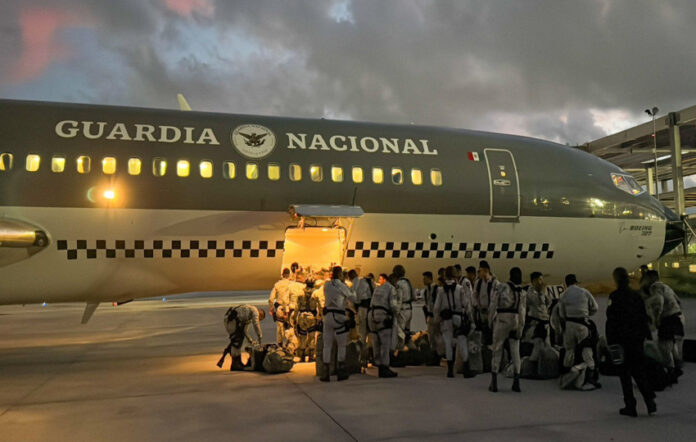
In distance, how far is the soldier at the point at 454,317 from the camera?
9023 mm

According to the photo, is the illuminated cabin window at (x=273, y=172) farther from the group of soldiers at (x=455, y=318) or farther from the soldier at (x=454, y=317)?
the soldier at (x=454, y=317)

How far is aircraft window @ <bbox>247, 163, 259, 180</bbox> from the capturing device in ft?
37.2

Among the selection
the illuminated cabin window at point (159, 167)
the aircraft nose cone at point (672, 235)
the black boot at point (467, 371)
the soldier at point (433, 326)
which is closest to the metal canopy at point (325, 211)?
the soldier at point (433, 326)

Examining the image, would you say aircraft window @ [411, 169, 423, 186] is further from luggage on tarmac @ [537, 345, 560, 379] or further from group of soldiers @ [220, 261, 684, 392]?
luggage on tarmac @ [537, 345, 560, 379]

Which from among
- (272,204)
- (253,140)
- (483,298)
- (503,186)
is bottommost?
(483,298)

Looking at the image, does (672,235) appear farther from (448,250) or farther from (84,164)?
(84,164)

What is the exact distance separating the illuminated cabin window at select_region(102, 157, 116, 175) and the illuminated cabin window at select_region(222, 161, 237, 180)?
2.11 meters

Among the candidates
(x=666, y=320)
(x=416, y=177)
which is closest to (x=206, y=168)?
(x=416, y=177)

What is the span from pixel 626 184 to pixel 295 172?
27.4ft

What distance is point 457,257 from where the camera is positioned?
40.7ft

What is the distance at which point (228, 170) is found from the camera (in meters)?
11.3

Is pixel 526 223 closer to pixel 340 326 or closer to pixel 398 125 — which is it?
pixel 398 125

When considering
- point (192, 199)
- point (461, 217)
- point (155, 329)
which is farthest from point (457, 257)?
point (155, 329)

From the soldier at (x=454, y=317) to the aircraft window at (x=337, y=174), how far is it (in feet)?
11.7
